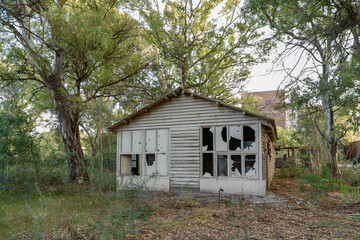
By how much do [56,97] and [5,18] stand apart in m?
3.79

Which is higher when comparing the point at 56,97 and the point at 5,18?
the point at 5,18

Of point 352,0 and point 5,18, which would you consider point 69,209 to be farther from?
point 352,0

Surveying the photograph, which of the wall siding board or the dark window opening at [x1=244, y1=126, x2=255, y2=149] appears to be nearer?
the dark window opening at [x1=244, y1=126, x2=255, y2=149]

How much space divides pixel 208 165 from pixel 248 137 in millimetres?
1890

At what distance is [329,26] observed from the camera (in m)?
7.86

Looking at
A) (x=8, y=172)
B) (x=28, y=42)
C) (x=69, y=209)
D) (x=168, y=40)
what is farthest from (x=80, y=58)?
(x=168, y=40)

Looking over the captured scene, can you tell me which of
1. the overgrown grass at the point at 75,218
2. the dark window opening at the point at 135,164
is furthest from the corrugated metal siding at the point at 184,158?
the overgrown grass at the point at 75,218

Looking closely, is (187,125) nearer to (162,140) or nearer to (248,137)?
(162,140)

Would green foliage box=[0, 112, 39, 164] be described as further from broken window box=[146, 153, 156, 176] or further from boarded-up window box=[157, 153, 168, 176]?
boarded-up window box=[157, 153, 168, 176]

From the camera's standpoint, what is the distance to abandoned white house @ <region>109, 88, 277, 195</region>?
9.32m

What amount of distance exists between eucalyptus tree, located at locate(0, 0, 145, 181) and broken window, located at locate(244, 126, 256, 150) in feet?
20.2

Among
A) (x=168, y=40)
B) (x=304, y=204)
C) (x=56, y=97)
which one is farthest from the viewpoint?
(x=168, y=40)

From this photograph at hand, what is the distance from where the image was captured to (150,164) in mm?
10773

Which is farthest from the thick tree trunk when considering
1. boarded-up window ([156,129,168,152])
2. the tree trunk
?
the tree trunk
